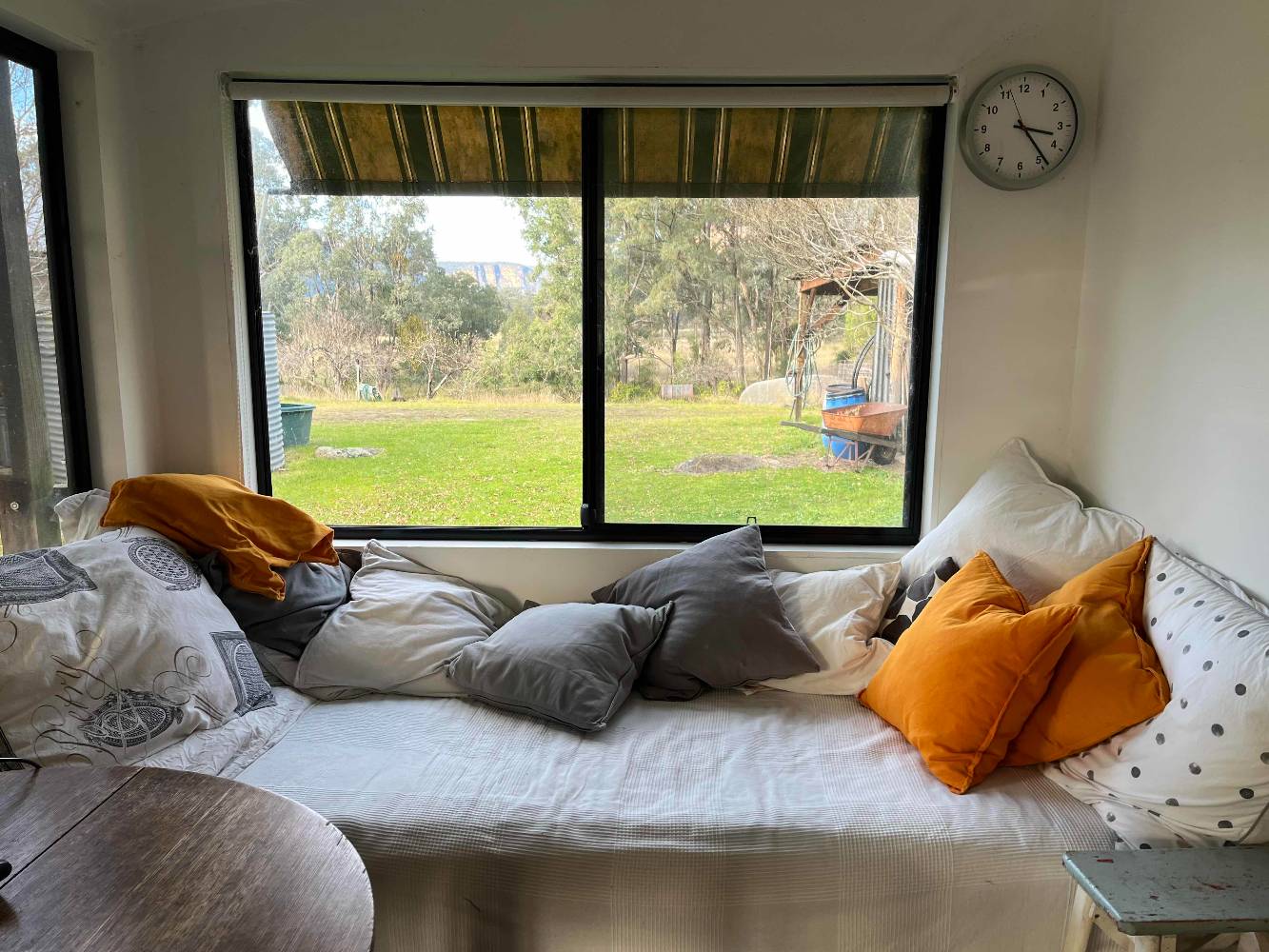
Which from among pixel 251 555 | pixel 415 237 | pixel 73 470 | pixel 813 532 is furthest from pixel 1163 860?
pixel 73 470

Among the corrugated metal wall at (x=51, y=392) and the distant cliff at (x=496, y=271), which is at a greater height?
the distant cliff at (x=496, y=271)

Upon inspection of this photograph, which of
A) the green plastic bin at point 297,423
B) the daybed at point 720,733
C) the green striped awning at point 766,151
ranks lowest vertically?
the daybed at point 720,733

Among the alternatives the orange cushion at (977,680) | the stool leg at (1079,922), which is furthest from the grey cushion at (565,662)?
the stool leg at (1079,922)

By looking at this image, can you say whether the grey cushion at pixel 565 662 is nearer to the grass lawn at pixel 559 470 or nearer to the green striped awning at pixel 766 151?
the grass lawn at pixel 559 470

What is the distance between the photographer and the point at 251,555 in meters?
2.21

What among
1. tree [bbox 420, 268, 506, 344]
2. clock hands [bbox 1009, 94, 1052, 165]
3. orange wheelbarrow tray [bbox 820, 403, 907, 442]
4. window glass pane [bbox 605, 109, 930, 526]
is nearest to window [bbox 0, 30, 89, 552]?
tree [bbox 420, 268, 506, 344]

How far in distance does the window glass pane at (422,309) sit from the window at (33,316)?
20.3 inches

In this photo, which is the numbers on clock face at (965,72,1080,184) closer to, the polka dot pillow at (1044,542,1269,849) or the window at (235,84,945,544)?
the window at (235,84,945,544)

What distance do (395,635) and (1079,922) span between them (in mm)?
1629

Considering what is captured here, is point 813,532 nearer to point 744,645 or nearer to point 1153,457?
point 744,645

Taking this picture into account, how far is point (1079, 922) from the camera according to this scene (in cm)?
150

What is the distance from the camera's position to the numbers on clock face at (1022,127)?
2.30 m

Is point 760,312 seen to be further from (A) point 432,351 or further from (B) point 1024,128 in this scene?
(A) point 432,351

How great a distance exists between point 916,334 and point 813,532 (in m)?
0.67
